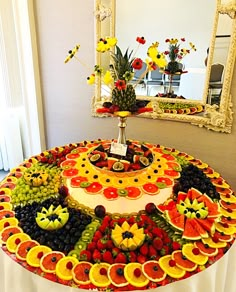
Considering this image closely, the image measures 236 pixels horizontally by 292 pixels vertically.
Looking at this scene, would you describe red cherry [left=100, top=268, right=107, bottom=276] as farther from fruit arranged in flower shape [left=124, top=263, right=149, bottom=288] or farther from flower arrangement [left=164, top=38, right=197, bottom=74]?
flower arrangement [left=164, top=38, right=197, bottom=74]

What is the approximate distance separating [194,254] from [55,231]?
0.56 meters

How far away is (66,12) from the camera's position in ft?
6.63

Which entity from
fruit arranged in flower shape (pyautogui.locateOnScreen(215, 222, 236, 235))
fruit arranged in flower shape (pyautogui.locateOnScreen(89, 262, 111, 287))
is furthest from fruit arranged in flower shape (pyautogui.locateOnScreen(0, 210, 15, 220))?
fruit arranged in flower shape (pyautogui.locateOnScreen(215, 222, 236, 235))

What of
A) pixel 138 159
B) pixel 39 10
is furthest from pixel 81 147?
pixel 39 10

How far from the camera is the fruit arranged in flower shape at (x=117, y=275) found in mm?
870

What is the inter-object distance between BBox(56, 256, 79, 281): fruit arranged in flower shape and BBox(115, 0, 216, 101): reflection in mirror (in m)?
1.38

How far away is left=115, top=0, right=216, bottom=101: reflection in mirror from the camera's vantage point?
1.69 m

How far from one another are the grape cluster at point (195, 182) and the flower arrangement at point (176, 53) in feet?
2.51

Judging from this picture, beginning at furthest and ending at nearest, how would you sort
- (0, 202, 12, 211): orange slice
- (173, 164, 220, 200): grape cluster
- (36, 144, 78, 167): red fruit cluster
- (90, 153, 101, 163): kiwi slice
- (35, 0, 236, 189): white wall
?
(35, 0, 236, 189): white wall
(36, 144, 78, 167): red fruit cluster
(90, 153, 101, 163): kiwi slice
(173, 164, 220, 200): grape cluster
(0, 202, 12, 211): orange slice

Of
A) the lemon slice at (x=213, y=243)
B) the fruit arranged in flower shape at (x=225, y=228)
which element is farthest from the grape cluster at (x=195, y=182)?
the lemon slice at (x=213, y=243)

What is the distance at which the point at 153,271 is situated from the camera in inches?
35.7

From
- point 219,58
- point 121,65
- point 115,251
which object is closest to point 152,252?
point 115,251

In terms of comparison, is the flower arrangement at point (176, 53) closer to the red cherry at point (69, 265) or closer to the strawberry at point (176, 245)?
the strawberry at point (176, 245)

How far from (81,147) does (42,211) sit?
0.74 meters
